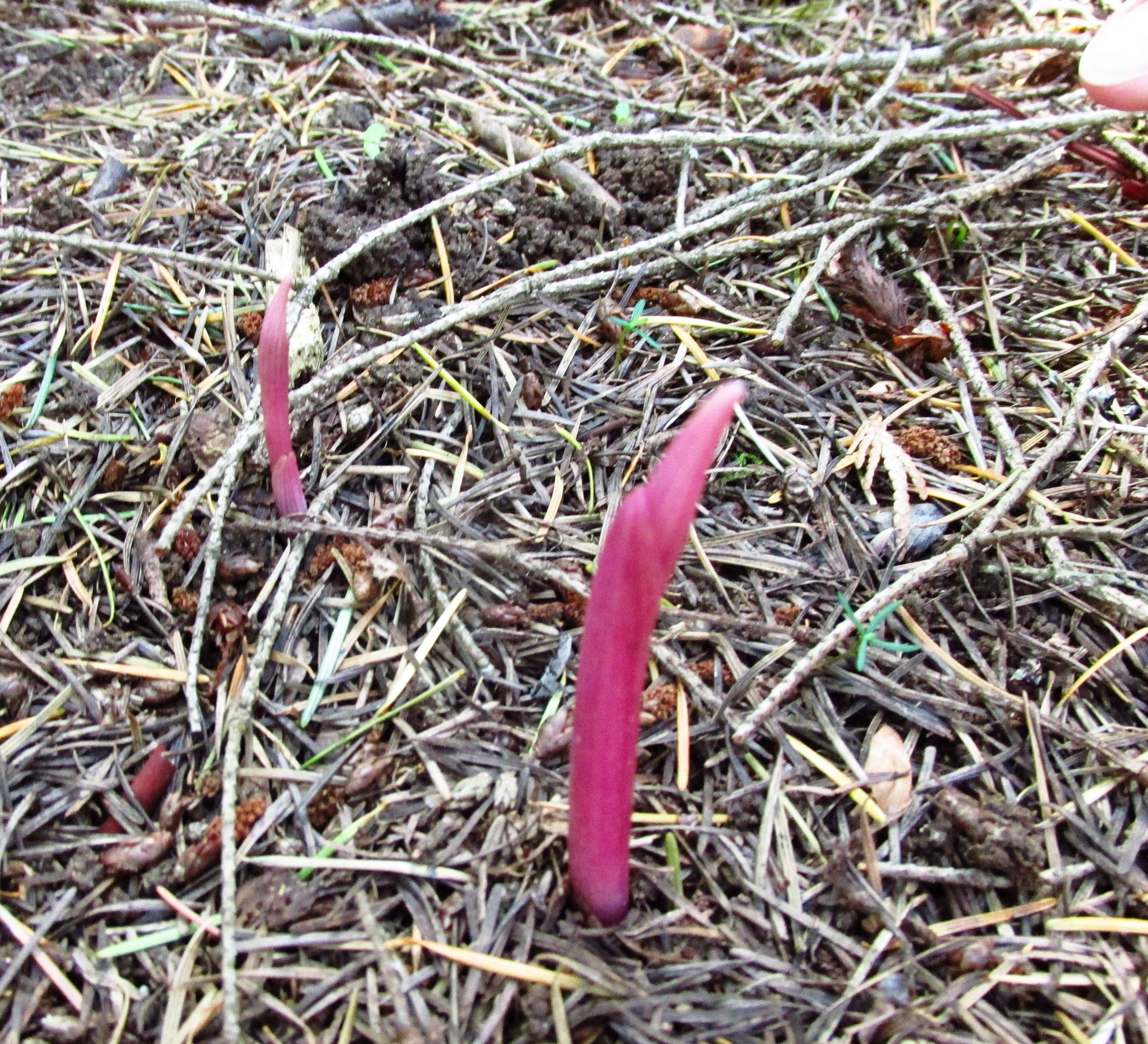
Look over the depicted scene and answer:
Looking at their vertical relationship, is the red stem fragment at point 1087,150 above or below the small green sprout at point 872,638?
above

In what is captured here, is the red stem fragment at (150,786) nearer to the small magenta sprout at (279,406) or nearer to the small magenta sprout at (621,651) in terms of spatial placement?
the small magenta sprout at (279,406)

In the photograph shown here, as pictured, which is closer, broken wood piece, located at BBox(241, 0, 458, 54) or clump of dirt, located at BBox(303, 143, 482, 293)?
clump of dirt, located at BBox(303, 143, 482, 293)

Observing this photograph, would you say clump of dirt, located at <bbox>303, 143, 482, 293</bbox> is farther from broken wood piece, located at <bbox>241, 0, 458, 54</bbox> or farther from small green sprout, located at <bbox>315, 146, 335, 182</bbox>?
broken wood piece, located at <bbox>241, 0, 458, 54</bbox>

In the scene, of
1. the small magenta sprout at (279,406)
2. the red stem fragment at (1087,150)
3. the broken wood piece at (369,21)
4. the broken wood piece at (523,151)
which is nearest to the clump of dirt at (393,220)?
the broken wood piece at (523,151)

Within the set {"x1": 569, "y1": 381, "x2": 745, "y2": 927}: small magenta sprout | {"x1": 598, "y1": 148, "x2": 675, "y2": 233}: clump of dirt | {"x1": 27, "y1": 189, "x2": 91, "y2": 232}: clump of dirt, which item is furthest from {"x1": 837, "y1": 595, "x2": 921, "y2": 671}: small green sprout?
{"x1": 27, "y1": 189, "x2": 91, "y2": 232}: clump of dirt

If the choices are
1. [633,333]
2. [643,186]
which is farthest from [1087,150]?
[633,333]

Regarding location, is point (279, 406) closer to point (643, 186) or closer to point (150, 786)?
point (150, 786)
